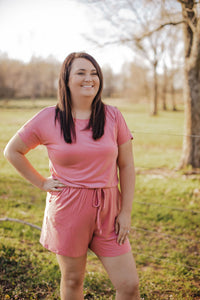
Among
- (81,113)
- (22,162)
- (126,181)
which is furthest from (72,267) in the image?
(81,113)

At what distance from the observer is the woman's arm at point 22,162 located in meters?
1.75

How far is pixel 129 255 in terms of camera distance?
167cm

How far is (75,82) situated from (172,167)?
573cm

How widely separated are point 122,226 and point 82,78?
0.98 meters

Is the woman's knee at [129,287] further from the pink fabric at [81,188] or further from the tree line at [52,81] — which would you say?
the tree line at [52,81]

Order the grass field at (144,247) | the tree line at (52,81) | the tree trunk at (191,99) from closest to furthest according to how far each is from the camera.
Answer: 1. the grass field at (144,247)
2. the tree trunk at (191,99)
3. the tree line at (52,81)

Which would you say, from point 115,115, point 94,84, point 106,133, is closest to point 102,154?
point 106,133

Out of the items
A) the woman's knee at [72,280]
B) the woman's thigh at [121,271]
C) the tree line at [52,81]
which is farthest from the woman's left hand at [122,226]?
the tree line at [52,81]

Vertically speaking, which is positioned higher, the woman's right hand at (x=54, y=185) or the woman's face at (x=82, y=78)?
the woman's face at (x=82, y=78)

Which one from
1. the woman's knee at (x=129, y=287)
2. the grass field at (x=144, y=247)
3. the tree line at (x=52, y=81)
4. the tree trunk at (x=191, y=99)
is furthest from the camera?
the tree line at (x=52, y=81)

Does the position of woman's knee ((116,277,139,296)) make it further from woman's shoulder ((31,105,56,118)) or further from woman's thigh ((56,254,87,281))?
woman's shoulder ((31,105,56,118))

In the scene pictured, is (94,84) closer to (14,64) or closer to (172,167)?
(172,167)

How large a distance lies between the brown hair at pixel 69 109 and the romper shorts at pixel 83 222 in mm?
355

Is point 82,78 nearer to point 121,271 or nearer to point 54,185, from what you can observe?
point 54,185
